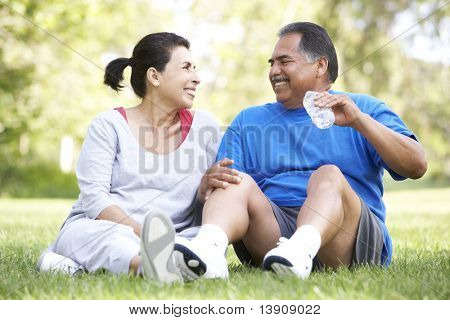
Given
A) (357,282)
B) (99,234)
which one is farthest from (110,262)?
(357,282)

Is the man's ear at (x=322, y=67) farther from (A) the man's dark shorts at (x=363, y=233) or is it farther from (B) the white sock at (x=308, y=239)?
(B) the white sock at (x=308, y=239)

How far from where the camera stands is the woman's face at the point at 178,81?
3.14 meters

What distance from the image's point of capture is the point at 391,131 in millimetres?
2707

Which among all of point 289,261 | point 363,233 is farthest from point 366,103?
point 289,261

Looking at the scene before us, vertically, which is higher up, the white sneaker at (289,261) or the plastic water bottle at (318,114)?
the plastic water bottle at (318,114)

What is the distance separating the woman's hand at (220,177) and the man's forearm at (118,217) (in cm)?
32

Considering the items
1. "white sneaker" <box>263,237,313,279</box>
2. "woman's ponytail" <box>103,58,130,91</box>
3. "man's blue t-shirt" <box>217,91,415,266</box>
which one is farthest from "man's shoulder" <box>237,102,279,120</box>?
"white sneaker" <box>263,237,313,279</box>

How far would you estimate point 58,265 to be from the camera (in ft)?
9.10

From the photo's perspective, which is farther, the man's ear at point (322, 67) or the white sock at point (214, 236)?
the man's ear at point (322, 67)

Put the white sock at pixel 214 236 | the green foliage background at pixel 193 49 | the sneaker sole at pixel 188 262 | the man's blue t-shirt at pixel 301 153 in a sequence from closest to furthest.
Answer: the sneaker sole at pixel 188 262 < the white sock at pixel 214 236 < the man's blue t-shirt at pixel 301 153 < the green foliage background at pixel 193 49

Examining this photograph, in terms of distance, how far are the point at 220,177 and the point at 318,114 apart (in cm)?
50

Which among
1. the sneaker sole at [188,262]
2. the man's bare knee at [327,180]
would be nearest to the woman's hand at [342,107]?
the man's bare knee at [327,180]

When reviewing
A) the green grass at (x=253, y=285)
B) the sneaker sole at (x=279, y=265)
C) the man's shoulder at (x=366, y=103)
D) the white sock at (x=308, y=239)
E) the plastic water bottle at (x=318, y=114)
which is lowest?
the green grass at (x=253, y=285)

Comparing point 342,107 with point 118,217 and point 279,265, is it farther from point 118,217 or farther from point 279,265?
point 118,217
